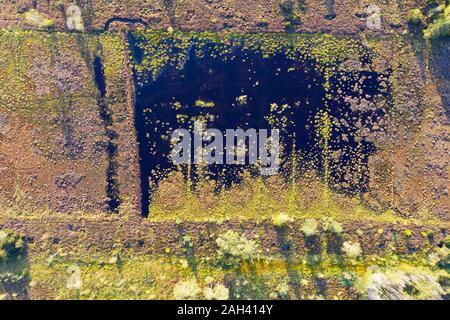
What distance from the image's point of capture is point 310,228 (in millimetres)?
18141

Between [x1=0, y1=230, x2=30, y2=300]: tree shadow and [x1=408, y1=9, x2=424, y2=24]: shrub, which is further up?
[x1=408, y1=9, x2=424, y2=24]: shrub

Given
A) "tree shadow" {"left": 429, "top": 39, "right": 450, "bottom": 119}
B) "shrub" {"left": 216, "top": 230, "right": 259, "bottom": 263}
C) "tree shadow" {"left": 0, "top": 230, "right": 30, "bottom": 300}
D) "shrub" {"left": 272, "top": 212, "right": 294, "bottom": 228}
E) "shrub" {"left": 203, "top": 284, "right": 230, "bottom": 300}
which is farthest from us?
"tree shadow" {"left": 429, "top": 39, "right": 450, "bottom": 119}

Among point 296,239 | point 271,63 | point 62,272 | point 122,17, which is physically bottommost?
point 62,272

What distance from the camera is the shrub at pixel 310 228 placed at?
18094 mm

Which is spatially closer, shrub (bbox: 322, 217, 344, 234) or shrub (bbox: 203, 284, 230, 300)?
shrub (bbox: 203, 284, 230, 300)

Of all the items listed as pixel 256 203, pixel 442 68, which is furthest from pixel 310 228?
pixel 442 68

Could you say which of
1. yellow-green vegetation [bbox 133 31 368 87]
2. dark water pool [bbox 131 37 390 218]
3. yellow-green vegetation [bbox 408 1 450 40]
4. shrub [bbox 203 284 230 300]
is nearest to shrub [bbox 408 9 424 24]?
yellow-green vegetation [bbox 408 1 450 40]

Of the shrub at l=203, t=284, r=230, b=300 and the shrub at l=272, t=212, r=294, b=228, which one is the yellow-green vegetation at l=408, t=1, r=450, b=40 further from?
the shrub at l=203, t=284, r=230, b=300

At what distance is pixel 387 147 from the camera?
62.2ft

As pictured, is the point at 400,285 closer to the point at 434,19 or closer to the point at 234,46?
the point at 434,19

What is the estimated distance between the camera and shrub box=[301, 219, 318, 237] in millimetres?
18094
